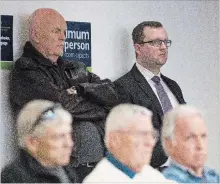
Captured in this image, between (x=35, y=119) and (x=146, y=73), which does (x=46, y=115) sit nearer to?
(x=35, y=119)

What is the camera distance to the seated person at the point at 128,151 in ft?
4.88

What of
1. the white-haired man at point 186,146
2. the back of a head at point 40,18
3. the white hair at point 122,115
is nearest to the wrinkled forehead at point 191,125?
the white-haired man at point 186,146

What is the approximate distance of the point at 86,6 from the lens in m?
1.84

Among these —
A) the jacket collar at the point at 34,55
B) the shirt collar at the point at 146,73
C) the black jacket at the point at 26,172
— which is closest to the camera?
the black jacket at the point at 26,172

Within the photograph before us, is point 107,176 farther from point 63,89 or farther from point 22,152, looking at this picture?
point 63,89

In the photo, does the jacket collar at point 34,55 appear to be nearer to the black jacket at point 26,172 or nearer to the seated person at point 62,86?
the seated person at point 62,86

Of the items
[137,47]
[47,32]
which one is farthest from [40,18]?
[137,47]

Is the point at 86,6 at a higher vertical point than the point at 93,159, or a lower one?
higher

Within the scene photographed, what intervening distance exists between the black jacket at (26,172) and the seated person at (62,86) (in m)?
0.13

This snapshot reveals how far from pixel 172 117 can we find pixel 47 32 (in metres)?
0.50

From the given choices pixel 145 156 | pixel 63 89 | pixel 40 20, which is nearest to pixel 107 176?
pixel 145 156

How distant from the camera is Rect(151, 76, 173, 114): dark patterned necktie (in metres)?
1.79

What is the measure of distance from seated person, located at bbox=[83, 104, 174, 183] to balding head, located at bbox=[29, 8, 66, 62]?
0.33 metres

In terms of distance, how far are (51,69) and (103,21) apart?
292mm
